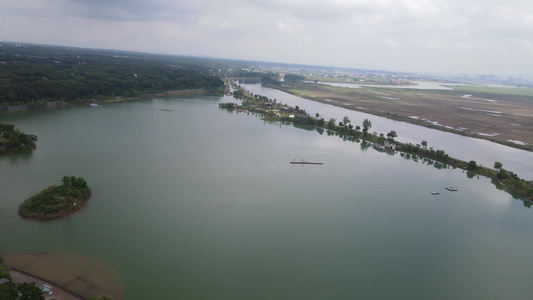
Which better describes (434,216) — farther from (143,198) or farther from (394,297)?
(143,198)

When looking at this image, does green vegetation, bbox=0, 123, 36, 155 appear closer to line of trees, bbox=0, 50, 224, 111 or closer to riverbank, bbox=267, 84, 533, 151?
line of trees, bbox=0, 50, 224, 111

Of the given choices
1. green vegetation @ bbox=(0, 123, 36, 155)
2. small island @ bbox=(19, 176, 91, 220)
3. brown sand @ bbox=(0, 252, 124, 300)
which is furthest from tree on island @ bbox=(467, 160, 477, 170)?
green vegetation @ bbox=(0, 123, 36, 155)

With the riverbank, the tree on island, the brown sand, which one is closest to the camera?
the brown sand

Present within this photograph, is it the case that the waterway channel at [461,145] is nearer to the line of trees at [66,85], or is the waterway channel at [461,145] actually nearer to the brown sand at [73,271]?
the line of trees at [66,85]

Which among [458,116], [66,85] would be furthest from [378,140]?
[66,85]

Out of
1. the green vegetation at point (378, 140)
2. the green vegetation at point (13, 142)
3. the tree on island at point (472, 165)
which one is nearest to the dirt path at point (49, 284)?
the green vegetation at point (13, 142)

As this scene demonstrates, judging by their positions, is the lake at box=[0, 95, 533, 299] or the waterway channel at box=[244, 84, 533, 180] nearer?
the lake at box=[0, 95, 533, 299]
